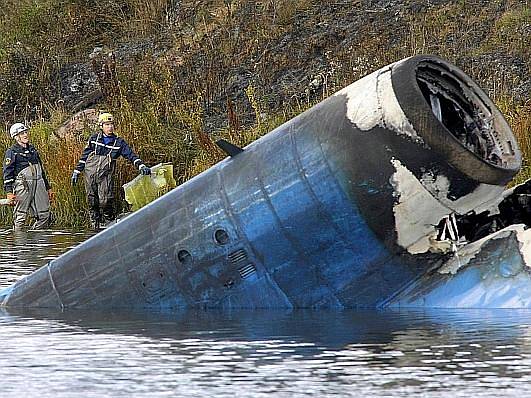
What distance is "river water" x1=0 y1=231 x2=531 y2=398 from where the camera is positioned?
8.93 metres

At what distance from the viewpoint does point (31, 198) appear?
22859 millimetres

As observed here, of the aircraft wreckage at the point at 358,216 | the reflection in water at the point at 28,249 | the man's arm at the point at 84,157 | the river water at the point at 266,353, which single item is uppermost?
the man's arm at the point at 84,157

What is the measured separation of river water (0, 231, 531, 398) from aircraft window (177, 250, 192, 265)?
0.39m

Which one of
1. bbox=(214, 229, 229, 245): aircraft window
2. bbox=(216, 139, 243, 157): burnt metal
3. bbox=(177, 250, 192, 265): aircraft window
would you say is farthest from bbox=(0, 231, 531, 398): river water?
bbox=(216, 139, 243, 157): burnt metal

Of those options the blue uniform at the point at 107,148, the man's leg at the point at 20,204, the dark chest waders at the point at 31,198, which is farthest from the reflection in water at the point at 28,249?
the blue uniform at the point at 107,148

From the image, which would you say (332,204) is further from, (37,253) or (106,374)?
(37,253)

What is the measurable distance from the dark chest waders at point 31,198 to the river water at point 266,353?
10.2 metres

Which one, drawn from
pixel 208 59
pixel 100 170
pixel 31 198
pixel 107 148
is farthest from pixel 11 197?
pixel 208 59

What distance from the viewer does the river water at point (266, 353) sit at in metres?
8.93

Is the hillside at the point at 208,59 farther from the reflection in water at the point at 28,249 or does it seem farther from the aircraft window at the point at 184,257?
the aircraft window at the point at 184,257

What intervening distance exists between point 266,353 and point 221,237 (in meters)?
1.78

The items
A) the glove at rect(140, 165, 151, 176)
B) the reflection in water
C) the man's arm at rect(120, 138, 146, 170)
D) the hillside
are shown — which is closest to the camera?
the reflection in water

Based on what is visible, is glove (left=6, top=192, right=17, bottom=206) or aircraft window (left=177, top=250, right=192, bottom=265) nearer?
aircraft window (left=177, top=250, right=192, bottom=265)

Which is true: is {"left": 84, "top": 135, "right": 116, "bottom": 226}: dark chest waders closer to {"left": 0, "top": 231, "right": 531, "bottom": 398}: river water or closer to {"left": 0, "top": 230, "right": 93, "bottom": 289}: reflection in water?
{"left": 0, "top": 230, "right": 93, "bottom": 289}: reflection in water
